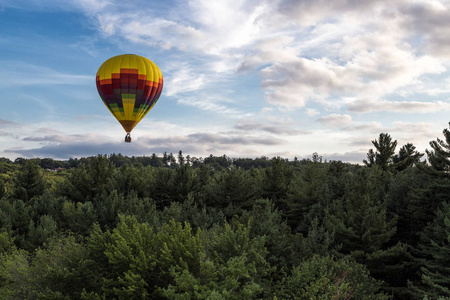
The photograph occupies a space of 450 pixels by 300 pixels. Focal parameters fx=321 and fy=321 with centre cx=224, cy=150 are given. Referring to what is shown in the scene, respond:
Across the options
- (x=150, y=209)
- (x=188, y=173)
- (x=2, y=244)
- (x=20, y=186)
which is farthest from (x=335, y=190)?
(x=20, y=186)

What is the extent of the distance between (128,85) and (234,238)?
22.7m

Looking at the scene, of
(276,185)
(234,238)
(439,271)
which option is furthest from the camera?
(276,185)

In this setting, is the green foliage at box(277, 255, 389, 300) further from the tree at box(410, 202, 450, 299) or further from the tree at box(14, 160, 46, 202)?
the tree at box(14, 160, 46, 202)

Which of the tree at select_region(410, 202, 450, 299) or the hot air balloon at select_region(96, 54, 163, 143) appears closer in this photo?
the tree at select_region(410, 202, 450, 299)

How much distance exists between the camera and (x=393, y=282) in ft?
94.9

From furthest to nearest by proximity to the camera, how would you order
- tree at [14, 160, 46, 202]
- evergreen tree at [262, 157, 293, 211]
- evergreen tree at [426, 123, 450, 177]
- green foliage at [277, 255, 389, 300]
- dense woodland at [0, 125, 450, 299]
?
tree at [14, 160, 46, 202] < evergreen tree at [262, 157, 293, 211] < evergreen tree at [426, 123, 450, 177] < dense woodland at [0, 125, 450, 299] < green foliage at [277, 255, 389, 300]

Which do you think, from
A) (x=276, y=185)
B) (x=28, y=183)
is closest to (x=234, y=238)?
(x=276, y=185)

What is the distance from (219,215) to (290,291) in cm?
2088

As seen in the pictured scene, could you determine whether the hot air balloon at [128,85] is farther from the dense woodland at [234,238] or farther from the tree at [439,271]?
the tree at [439,271]

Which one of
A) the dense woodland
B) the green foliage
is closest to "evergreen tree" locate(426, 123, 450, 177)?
the dense woodland

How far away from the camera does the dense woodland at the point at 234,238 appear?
16188 millimetres

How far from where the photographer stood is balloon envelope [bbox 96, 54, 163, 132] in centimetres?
3419

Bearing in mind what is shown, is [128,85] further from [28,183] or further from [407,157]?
[407,157]

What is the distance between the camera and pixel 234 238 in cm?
1814
